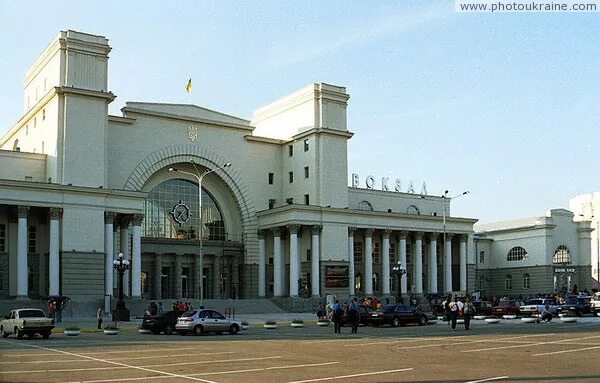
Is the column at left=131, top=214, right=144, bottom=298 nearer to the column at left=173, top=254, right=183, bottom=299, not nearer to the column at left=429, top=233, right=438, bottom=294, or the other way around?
the column at left=173, top=254, right=183, bottom=299

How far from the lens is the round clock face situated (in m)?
76.8

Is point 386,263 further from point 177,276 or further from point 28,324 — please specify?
point 28,324

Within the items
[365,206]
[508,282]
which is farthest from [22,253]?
[508,282]

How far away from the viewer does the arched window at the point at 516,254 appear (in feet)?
341

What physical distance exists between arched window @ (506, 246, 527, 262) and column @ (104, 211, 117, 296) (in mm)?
60816

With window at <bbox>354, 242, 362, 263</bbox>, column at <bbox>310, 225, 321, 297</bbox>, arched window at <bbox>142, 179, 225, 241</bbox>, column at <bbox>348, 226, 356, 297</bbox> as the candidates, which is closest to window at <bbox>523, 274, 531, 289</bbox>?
window at <bbox>354, 242, 362, 263</bbox>

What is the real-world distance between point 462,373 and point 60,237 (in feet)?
162

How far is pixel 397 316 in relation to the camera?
4778 cm

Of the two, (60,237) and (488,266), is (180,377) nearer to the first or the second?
(60,237)

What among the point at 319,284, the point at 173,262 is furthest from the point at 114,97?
the point at 319,284

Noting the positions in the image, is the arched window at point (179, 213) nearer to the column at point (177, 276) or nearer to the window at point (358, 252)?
the column at point (177, 276)

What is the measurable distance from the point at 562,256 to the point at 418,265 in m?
28.6

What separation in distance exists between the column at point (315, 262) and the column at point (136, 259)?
18.3 m

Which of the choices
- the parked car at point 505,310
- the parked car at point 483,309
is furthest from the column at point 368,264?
the parked car at point 505,310
